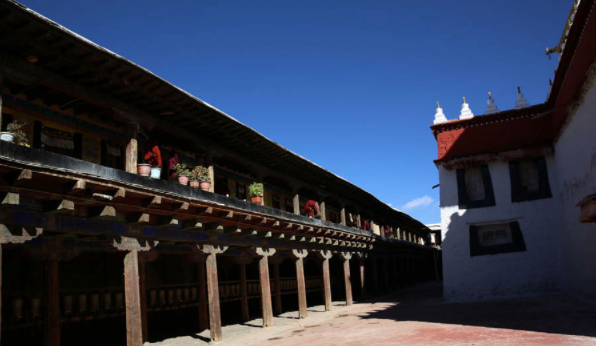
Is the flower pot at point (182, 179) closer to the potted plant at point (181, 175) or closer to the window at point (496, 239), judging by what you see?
the potted plant at point (181, 175)

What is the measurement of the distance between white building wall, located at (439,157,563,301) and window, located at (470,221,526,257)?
0.16 metres

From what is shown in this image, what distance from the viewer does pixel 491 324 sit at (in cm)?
1159

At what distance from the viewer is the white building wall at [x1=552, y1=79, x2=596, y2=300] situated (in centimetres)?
1279

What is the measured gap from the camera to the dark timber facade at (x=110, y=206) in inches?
314

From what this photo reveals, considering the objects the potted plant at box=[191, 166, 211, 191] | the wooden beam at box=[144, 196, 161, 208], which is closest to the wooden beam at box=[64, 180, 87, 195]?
the wooden beam at box=[144, 196, 161, 208]

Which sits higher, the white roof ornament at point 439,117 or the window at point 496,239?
the white roof ornament at point 439,117

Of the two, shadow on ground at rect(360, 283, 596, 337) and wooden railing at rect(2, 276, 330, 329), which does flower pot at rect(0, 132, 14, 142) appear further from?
shadow on ground at rect(360, 283, 596, 337)

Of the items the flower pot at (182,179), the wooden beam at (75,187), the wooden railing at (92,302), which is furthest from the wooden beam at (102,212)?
the wooden railing at (92,302)

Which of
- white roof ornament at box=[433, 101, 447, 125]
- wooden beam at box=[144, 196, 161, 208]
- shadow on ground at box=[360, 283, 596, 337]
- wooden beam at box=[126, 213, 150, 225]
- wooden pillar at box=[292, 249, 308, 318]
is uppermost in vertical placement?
white roof ornament at box=[433, 101, 447, 125]

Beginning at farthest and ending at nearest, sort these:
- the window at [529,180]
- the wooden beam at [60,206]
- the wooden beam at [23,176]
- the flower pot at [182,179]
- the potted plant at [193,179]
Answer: the window at [529,180] < the potted plant at [193,179] < the flower pot at [182,179] < the wooden beam at [60,206] < the wooden beam at [23,176]

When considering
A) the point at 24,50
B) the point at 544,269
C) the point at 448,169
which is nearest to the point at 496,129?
the point at 448,169

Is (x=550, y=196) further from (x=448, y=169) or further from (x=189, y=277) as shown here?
(x=189, y=277)

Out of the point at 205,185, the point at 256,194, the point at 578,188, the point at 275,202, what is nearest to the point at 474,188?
the point at 578,188

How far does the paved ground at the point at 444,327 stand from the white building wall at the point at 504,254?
1255 mm
